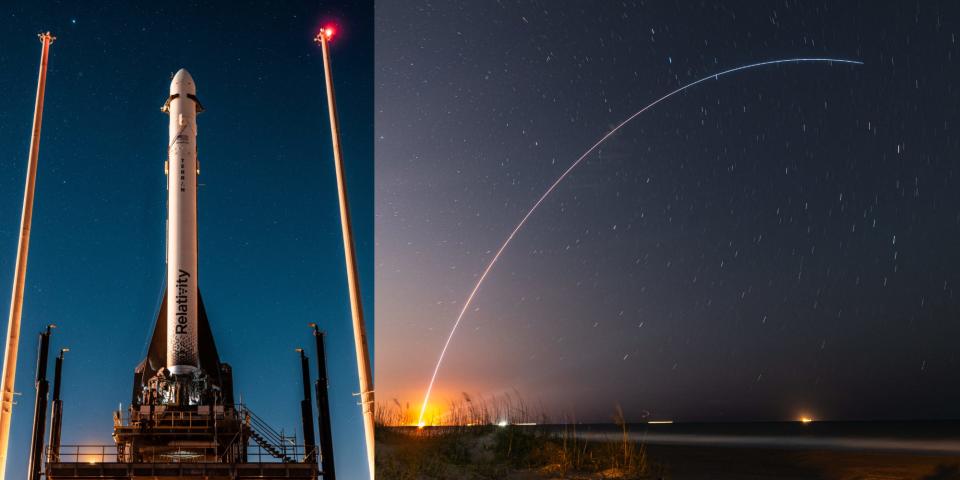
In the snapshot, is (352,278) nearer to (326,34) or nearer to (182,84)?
(326,34)

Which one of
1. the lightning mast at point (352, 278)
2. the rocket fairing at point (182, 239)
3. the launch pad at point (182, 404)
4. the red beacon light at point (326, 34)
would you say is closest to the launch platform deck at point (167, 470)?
the launch pad at point (182, 404)

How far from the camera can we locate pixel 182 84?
3481cm

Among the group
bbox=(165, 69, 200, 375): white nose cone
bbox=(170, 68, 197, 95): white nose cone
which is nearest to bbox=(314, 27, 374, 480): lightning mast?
bbox=(165, 69, 200, 375): white nose cone

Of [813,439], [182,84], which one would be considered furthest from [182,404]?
[813,439]

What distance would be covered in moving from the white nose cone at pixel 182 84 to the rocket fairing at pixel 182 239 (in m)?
0.27

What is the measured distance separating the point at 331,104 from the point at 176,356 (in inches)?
560

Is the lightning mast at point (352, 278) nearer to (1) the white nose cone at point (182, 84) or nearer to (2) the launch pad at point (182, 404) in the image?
(2) the launch pad at point (182, 404)

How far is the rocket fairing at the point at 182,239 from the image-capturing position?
99.8 feet

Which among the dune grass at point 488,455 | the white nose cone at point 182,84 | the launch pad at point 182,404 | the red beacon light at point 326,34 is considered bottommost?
the dune grass at point 488,455

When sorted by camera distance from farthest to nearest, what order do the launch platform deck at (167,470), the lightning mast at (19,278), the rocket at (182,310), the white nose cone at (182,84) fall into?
the white nose cone at (182,84), the rocket at (182,310), the launch platform deck at (167,470), the lightning mast at (19,278)

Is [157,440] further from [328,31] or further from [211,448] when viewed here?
[328,31]

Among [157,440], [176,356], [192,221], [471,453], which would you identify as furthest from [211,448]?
[471,453]

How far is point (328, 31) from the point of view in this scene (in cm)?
2186

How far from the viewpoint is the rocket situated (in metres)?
30.0
